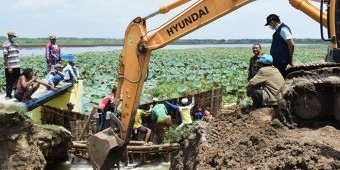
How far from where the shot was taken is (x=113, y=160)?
8852 mm

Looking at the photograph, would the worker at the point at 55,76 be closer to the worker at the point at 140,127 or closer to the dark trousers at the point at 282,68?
the worker at the point at 140,127

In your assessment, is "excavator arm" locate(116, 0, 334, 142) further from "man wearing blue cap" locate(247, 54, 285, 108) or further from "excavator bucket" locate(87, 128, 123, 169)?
"man wearing blue cap" locate(247, 54, 285, 108)

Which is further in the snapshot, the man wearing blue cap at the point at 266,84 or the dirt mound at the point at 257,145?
the man wearing blue cap at the point at 266,84

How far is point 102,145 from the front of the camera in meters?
8.61

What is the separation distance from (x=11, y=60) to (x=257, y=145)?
754cm

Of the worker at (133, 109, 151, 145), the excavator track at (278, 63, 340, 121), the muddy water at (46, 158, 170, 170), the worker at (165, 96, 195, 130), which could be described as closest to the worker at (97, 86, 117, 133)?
the worker at (133, 109, 151, 145)

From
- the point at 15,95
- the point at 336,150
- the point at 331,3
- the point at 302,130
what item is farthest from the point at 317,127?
the point at 15,95

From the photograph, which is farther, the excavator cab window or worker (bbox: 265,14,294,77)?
worker (bbox: 265,14,294,77)

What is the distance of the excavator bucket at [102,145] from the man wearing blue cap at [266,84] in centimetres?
245

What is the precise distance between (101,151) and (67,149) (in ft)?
9.64

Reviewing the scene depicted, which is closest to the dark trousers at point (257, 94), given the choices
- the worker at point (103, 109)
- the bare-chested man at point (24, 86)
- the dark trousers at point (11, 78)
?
the worker at point (103, 109)

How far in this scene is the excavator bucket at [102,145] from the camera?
337 inches

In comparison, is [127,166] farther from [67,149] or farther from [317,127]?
[317,127]

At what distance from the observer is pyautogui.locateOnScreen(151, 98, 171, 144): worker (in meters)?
12.2
